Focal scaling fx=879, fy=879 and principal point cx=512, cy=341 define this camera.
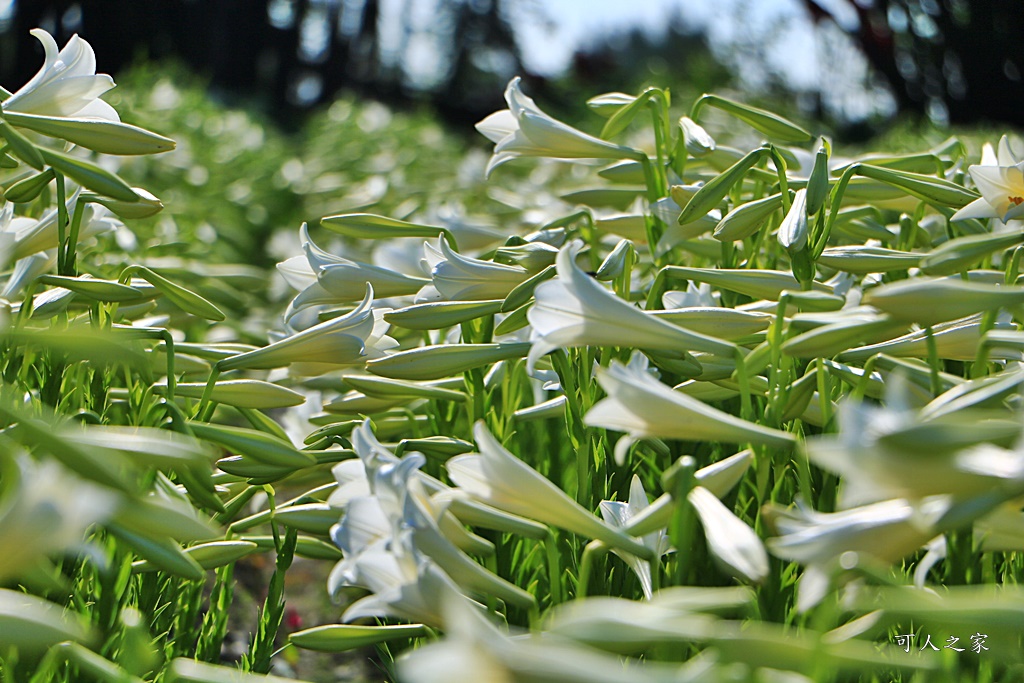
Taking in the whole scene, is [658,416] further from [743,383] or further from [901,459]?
[901,459]

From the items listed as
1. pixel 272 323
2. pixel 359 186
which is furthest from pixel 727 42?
pixel 272 323

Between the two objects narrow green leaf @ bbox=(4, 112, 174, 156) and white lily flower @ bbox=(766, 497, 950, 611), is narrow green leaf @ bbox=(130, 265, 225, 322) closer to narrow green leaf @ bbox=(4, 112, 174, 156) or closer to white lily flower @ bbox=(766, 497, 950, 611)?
narrow green leaf @ bbox=(4, 112, 174, 156)

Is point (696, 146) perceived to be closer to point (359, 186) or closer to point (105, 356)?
point (105, 356)

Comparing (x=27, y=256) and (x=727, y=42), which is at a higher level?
(x=27, y=256)

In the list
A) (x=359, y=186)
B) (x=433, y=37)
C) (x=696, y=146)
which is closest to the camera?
(x=696, y=146)

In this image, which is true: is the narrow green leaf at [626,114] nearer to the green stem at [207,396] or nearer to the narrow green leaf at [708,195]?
the narrow green leaf at [708,195]

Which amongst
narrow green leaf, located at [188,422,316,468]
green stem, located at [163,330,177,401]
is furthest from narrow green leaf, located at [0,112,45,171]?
narrow green leaf, located at [188,422,316,468]

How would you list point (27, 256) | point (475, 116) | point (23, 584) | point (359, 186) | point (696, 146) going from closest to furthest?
1. point (23, 584)
2. point (27, 256)
3. point (696, 146)
4. point (359, 186)
5. point (475, 116)
